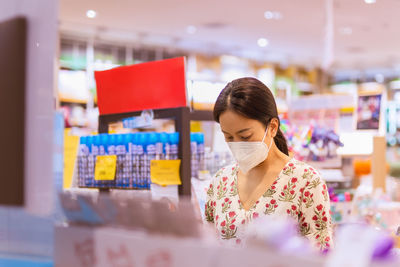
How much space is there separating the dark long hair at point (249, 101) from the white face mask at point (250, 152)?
10cm

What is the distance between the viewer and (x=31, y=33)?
4.02ft

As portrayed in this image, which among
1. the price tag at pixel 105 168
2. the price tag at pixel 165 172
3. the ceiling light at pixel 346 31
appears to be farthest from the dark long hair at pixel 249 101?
the ceiling light at pixel 346 31

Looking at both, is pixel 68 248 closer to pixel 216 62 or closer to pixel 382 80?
pixel 216 62

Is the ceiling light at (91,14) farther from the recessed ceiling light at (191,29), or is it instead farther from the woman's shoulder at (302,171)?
the woman's shoulder at (302,171)

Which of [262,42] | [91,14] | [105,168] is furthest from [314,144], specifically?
[262,42]

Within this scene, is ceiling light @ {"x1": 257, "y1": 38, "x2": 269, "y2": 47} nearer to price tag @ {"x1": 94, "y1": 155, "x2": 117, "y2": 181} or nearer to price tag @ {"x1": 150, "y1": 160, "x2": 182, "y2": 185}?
price tag @ {"x1": 94, "y1": 155, "x2": 117, "y2": 181}

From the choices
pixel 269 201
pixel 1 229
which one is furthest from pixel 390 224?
pixel 1 229

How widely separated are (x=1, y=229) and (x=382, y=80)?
Result: 53.6ft

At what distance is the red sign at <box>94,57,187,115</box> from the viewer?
2.70 metres

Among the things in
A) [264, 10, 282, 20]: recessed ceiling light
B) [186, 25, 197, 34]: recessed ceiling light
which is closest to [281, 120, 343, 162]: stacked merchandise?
[264, 10, 282, 20]: recessed ceiling light

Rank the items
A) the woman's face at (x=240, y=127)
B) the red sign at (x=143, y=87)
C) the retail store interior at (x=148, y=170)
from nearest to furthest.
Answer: the retail store interior at (x=148, y=170) < the woman's face at (x=240, y=127) < the red sign at (x=143, y=87)

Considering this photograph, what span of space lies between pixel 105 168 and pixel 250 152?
96 cm

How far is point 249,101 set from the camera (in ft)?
6.83

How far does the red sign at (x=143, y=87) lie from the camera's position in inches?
106
